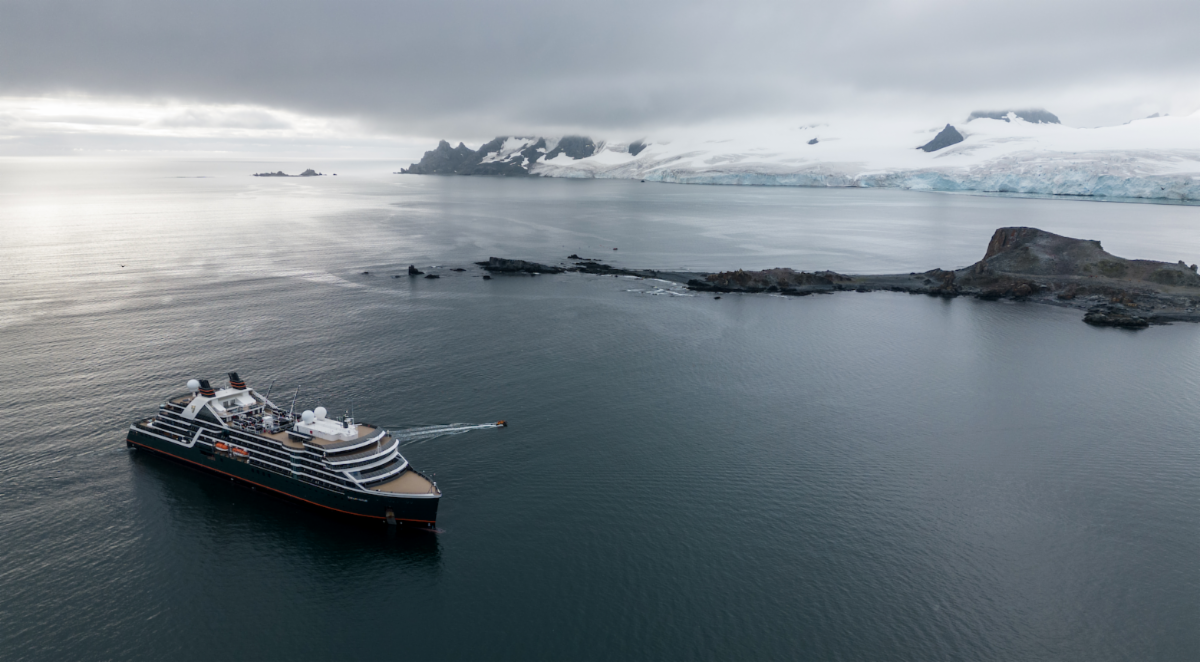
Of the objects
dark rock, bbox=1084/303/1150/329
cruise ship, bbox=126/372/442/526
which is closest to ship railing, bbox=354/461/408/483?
cruise ship, bbox=126/372/442/526

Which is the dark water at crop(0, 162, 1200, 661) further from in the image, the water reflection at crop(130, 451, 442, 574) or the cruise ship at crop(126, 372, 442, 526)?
the cruise ship at crop(126, 372, 442, 526)

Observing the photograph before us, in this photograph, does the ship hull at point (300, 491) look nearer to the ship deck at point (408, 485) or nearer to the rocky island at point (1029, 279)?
the ship deck at point (408, 485)

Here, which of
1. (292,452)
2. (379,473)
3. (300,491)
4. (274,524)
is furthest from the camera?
(300,491)

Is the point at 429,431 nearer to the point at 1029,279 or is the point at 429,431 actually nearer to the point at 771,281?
the point at 771,281

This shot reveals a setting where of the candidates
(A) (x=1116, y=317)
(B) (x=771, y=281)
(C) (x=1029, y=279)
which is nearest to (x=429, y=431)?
(B) (x=771, y=281)

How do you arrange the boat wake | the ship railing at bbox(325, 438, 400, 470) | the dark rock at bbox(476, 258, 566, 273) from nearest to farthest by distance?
the ship railing at bbox(325, 438, 400, 470), the boat wake, the dark rock at bbox(476, 258, 566, 273)
